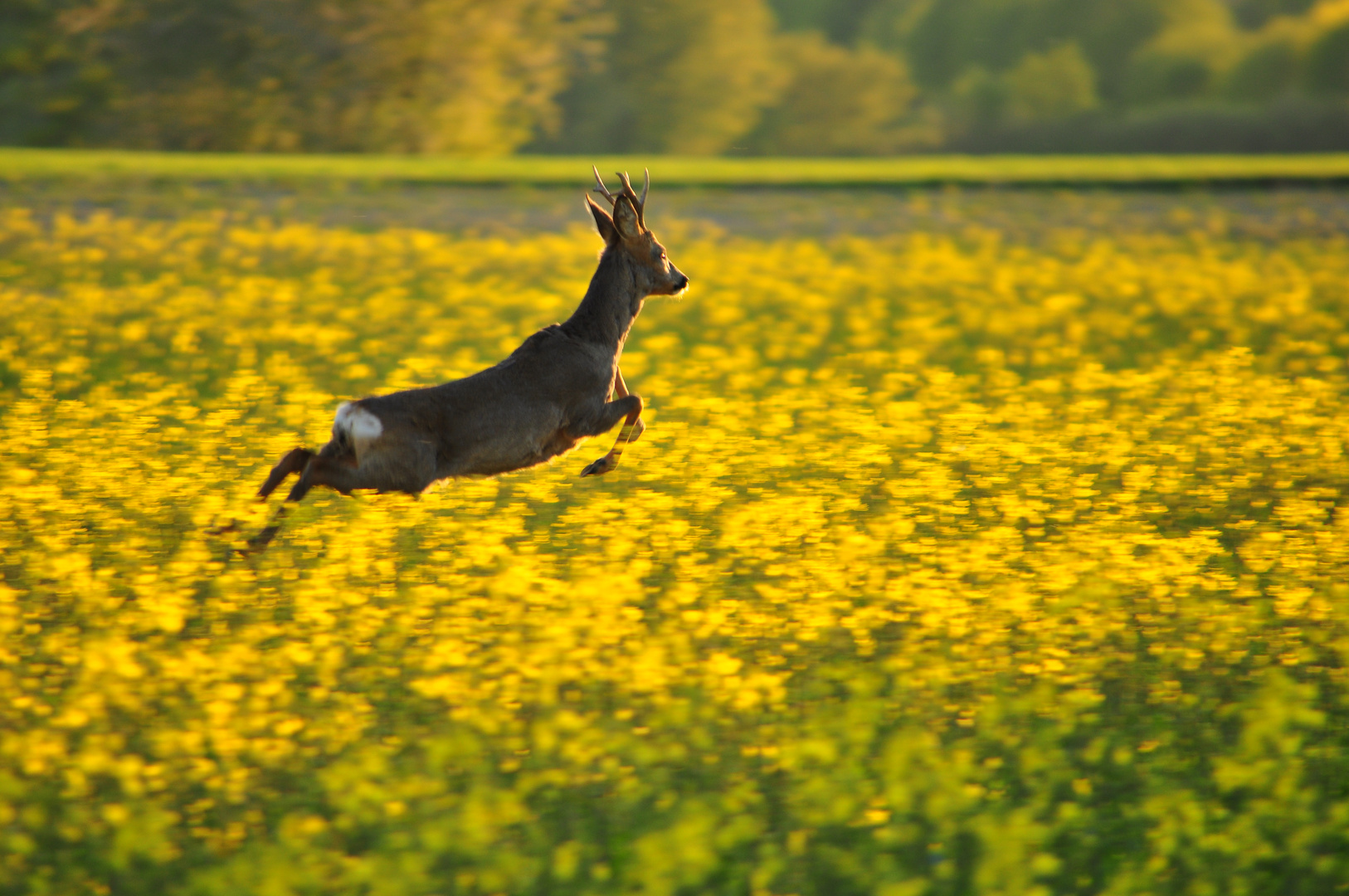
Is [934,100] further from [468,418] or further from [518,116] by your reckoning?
[468,418]

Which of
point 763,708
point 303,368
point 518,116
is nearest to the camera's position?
point 763,708

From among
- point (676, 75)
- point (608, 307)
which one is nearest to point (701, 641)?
point (608, 307)

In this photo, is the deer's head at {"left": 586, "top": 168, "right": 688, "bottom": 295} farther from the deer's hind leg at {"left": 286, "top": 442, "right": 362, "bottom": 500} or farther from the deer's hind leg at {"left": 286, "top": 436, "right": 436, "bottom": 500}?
the deer's hind leg at {"left": 286, "top": 442, "right": 362, "bottom": 500}

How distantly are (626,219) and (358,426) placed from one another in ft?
6.66

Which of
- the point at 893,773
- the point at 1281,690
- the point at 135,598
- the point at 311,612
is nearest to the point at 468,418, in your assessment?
the point at 311,612

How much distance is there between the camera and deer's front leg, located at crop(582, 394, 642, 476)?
24.5ft

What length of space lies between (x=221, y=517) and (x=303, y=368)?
174 inches

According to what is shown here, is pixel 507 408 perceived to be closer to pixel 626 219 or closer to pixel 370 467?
pixel 370 467

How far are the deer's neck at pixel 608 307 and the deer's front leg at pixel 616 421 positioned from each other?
0.31 m

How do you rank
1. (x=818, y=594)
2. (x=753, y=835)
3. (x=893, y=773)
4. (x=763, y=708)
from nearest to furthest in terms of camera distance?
(x=753, y=835) < (x=893, y=773) < (x=763, y=708) < (x=818, y=594)

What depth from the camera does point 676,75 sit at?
5984 cm

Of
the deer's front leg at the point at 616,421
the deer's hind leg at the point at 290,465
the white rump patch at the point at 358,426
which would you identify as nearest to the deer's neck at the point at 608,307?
the deer's front leg at the point at 616,421

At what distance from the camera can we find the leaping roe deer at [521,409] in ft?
21.7

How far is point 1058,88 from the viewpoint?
62.9m
